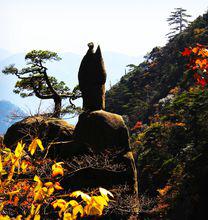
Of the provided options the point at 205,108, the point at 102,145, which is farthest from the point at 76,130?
the point at 205,108

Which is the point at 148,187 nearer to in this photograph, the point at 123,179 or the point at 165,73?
the point at 123,179

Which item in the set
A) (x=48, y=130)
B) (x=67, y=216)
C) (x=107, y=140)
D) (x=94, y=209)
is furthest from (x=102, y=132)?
(x=94, y=209)

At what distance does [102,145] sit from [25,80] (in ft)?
26.8

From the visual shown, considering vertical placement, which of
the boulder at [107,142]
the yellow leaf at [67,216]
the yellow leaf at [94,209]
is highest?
the yellow leaf at [94,209]

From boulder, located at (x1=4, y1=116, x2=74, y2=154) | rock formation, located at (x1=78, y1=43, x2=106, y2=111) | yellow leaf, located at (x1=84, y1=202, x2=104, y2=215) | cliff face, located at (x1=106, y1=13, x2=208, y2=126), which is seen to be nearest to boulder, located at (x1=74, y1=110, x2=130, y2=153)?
boulder, located at (x1=4, y1=116, x2=74, y2=154)

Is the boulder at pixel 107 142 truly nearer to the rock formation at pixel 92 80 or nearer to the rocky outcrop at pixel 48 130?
the rocky outcrop at pixel 48 130

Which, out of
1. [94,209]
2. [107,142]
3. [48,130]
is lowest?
[107,142]

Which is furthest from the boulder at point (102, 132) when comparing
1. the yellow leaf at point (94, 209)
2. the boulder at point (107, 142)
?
the yellow leaf at point (94, 209)

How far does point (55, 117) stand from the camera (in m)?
20.1

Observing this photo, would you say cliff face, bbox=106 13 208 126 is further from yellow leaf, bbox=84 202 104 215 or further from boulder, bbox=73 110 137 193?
yellow leaf, bbox=84 202 104 215

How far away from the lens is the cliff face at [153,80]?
5431 cm

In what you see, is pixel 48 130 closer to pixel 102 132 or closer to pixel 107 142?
Answer: pixel 102 132

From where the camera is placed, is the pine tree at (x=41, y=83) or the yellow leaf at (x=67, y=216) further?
the pine tree at (x=41, y=83)

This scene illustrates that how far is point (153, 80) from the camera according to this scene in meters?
64.9
